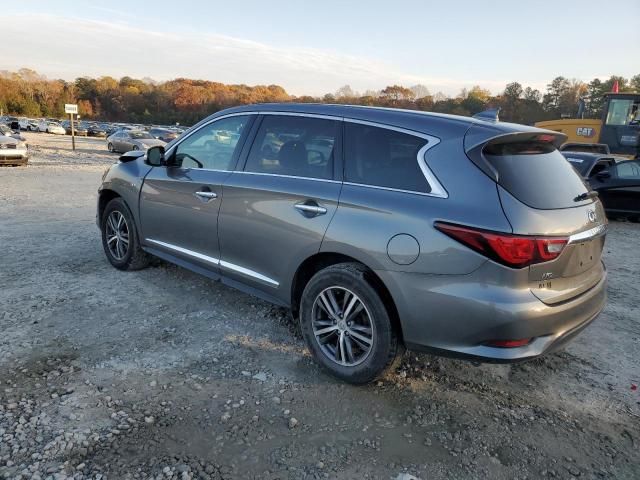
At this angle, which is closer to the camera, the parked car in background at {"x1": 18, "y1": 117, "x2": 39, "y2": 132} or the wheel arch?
the wheel arch

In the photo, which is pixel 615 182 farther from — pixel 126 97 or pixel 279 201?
pixel 126 97

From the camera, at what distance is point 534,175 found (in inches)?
109

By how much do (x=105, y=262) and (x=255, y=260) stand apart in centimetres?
273

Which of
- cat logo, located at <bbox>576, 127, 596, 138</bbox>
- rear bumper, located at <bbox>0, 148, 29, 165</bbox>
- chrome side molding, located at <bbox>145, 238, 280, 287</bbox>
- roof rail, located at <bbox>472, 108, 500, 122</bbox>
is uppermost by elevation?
cat logo, located at <bbox>576, 127, 596, 138</bbox>

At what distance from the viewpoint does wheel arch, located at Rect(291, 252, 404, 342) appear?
2895mm

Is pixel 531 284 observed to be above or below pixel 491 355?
above

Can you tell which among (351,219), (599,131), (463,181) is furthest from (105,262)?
(599,131)

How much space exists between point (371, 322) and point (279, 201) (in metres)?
1.10

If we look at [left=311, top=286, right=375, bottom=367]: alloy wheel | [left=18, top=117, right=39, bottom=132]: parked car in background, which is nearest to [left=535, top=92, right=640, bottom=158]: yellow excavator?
[left=311, top=286, right=375, bottom=367]: alloy wheel

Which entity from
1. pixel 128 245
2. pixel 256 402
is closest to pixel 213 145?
pixel 128 245

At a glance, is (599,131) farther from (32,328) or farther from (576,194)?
(32,328)

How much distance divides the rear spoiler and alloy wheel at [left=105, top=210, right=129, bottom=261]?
3707 mm

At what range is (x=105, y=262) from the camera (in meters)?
5.43

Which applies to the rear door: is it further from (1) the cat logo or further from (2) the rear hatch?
(1) the cat logo
